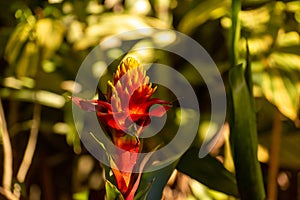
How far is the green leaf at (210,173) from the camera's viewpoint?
866mm

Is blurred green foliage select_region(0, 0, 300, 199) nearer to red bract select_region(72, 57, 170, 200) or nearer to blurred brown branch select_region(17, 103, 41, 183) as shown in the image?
blurred brown branch select_region(17, 103, 41, 183)

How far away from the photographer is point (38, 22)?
976mm

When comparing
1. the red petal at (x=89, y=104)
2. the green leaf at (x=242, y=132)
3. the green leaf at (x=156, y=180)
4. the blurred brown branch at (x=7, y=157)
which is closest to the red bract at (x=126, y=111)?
the red petal at (x=89, y=104)

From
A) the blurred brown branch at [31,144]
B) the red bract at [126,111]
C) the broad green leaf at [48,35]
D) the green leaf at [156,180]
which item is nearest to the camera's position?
the red bract at [126,111]

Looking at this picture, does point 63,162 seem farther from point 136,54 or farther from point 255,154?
point 255,154

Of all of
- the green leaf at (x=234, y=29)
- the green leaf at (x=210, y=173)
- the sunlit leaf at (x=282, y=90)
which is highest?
the green leaf at (x=234, y=29)

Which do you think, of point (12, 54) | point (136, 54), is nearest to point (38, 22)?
point (12, 54)

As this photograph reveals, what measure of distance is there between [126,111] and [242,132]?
0.30 meters

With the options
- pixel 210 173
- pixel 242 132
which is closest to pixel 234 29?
pixel 242 132

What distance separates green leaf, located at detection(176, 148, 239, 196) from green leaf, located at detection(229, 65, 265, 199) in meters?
0.12

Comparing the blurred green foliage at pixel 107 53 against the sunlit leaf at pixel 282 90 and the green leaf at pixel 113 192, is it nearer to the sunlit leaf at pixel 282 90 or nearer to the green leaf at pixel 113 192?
the sunlit leaf at pixel 282 90

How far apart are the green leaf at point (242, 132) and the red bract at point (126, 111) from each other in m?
0.27

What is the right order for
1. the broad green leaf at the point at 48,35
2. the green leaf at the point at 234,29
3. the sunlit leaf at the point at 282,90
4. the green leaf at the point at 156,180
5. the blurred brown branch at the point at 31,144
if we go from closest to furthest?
1. the green leaf at the point at 156,180
2. the green leaf at the point at 234,29
3. the sunlit leaf at the point at 282,90
4. the broad green leaf at the point at 48,35
5. the blurred brown branch at the point at 31,144

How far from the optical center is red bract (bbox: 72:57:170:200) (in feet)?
1.51
